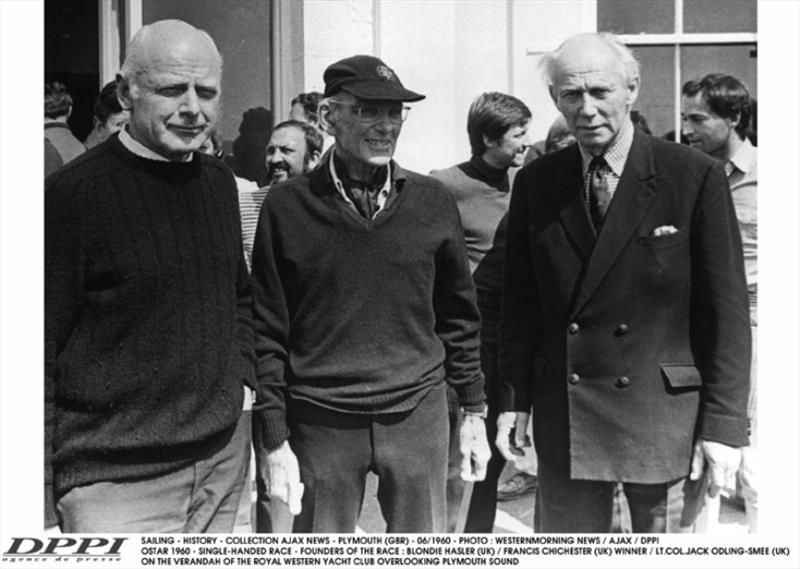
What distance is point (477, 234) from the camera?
2.90 metres

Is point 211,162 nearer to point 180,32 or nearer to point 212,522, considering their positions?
point 180,32

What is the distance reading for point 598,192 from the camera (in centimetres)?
267

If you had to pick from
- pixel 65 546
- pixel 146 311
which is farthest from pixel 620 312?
pixel 65 546

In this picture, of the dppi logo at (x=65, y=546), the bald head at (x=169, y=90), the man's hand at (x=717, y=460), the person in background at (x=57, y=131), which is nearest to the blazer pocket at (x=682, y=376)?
the man's hand at (x=717, y=460)

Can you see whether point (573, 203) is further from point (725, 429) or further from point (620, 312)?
point (725, 429)

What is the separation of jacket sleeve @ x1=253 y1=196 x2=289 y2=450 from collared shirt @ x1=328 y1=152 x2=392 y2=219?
0.19 m

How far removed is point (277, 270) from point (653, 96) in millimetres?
1279

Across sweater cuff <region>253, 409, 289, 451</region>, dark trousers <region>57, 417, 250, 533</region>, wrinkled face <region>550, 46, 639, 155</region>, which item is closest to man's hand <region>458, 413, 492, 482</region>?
sweater cuff <region>253, 409, 289, 451</region>

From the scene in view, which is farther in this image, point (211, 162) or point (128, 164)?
point (211, 162)

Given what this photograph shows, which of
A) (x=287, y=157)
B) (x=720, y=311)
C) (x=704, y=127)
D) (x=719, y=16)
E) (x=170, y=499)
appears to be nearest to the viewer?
(x=170, y=499)

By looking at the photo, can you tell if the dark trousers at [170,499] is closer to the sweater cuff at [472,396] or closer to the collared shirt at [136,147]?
the sweater cuff at [472,396]

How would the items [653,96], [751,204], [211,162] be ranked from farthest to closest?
[653,96], [751,204], [211,162]

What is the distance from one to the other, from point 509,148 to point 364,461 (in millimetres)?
1035

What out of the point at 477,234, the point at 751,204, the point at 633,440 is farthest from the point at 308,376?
the point at 751,204
